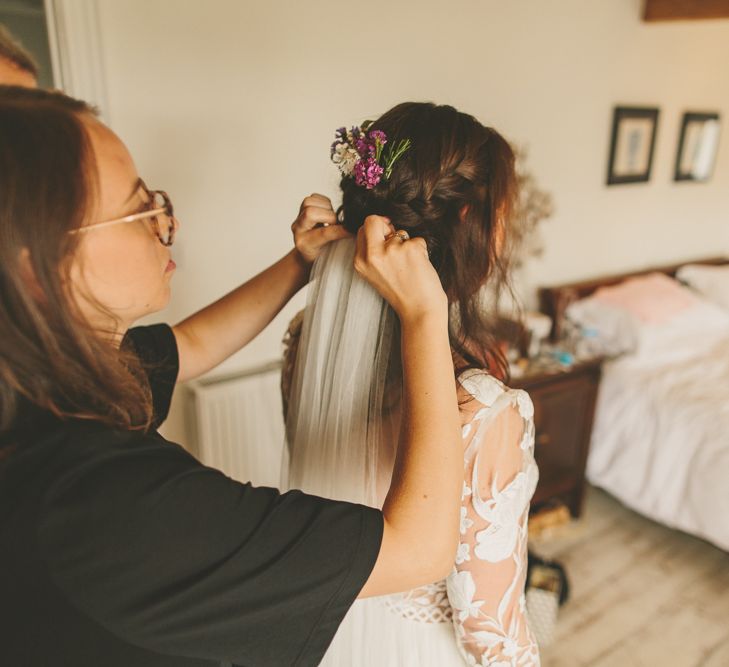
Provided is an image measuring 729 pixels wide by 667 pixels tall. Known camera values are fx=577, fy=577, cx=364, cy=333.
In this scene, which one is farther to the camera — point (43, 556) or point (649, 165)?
point (649, 165)

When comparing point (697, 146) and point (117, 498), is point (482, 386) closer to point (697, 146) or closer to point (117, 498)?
point (117, 498)

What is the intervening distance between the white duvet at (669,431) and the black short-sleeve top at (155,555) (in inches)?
84.9

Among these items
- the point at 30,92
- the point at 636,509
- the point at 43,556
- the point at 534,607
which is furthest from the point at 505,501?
the point at 636,509

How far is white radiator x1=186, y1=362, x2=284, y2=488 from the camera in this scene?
1.99 meters

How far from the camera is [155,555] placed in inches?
21.8

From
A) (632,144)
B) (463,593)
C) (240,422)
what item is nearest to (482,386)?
(463,593)

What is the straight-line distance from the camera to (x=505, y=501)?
91cm

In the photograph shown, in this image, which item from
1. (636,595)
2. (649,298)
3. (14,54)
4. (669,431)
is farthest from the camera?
(649,298)

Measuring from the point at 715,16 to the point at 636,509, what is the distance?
7.23ft

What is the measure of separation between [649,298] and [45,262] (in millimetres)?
2935

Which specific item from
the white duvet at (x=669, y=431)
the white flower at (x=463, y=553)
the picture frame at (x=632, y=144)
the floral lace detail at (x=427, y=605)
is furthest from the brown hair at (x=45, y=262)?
the picture frame at (x=632, y=144)

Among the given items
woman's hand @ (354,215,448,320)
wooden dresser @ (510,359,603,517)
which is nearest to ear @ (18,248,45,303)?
woman's hand @ (354,215,448,320)

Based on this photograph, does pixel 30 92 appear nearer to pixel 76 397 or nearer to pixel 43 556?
pixel 76 397

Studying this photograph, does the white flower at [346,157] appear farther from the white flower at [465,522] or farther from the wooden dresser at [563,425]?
the wooden dresser at [563,425]
